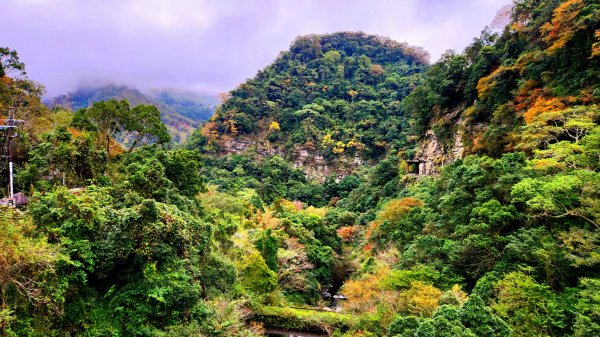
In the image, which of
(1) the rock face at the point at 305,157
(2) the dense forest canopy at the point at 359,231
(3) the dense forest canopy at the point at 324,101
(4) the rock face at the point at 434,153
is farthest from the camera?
(3) the dense forest canopy at the point at 324,101

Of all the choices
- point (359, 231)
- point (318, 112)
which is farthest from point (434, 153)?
point (318, 112)

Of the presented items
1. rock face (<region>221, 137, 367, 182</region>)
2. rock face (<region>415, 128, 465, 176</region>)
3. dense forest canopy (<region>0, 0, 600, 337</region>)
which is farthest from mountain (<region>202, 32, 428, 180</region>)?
dense forest canopy (<region>0, 0, 600, 337</region>)

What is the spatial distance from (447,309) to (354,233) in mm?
27506

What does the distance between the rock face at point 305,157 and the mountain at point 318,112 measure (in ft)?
0.56

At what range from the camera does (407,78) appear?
71.2 metres

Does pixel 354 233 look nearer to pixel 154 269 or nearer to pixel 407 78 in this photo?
pixel 154 269

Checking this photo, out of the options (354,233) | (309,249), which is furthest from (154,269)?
(354,233)

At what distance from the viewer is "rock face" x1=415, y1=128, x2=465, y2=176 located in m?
30.0

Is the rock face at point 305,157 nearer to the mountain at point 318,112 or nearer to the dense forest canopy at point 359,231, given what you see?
the mountain at point 318,112

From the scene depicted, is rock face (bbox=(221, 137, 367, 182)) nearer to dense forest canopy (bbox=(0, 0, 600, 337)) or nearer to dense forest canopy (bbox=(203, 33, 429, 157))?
dense forest canopy (bbox=(203, 33, 429, 157))

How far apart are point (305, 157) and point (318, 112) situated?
30.1ft

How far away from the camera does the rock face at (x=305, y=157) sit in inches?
2308

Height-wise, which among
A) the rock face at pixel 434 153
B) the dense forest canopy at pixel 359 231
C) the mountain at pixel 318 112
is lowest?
the dense forest canopy at pixel 359 231

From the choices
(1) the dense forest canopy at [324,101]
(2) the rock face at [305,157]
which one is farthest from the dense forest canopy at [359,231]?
(1) the dense forest canopy at [324,101]
